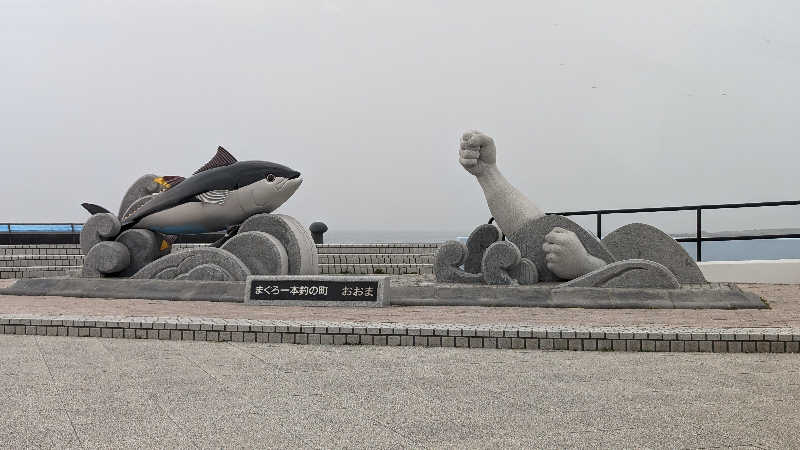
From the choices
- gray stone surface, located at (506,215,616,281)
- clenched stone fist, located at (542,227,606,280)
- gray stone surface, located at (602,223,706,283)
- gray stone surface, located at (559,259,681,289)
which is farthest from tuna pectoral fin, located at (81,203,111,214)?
gray stone surface, located at (602,223,706,283)

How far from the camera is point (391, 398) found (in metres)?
5.09

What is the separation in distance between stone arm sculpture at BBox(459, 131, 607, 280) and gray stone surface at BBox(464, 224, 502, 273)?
1.74 feet

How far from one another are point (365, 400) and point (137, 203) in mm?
8810

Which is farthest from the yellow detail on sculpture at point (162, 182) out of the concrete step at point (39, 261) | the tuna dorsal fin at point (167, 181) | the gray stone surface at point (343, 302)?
the concrete step at point (39, 261)

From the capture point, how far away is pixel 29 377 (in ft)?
19.4

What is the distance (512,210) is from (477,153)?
1.01 m

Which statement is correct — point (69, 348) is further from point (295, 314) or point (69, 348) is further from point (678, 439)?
point (678, 439)

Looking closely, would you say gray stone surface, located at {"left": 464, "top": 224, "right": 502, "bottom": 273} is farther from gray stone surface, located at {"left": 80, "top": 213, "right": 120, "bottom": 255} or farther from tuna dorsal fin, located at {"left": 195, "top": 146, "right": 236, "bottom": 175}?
gray stone surface, located at {"left": 80, "top": 213, "right": 120, "bottom": 255}

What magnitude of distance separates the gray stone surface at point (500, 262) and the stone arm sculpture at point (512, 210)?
0.45m

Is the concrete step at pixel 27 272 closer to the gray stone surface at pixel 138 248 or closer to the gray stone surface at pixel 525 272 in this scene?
the gray stone surface at pixel 138 248

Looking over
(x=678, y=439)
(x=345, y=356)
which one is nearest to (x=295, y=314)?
(x=345, y=356)

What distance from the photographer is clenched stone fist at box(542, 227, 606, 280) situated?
11.1 meters

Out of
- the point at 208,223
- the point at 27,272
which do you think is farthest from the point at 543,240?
the point at 27,272

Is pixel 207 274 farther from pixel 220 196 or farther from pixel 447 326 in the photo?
pixel 447 326
